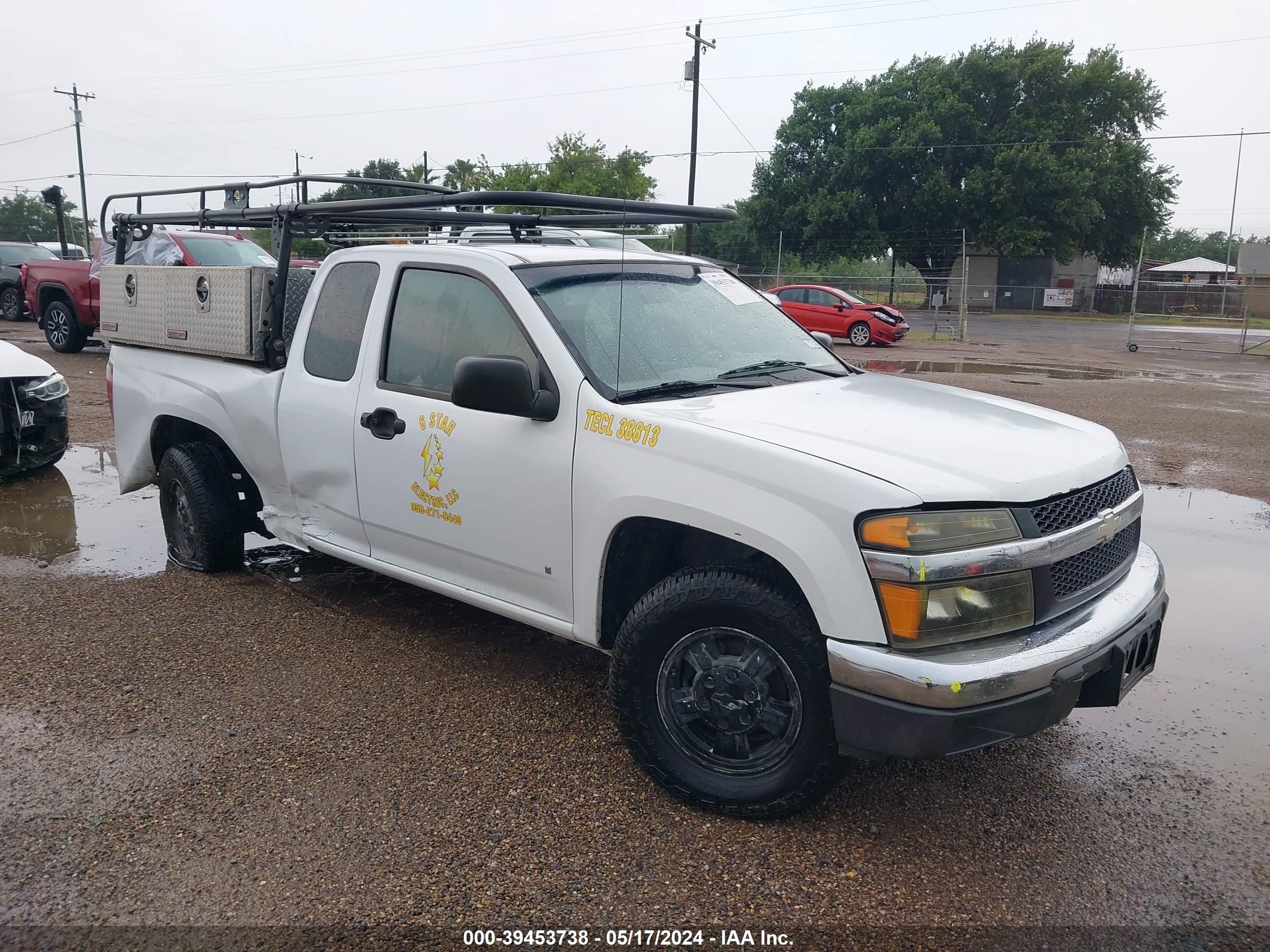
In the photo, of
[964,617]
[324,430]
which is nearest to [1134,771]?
[964,617]

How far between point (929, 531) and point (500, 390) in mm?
1503

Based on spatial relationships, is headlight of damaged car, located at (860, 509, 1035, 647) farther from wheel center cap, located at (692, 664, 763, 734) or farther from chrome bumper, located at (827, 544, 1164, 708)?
wheel center cap, located at (692, 664, 763, 734)

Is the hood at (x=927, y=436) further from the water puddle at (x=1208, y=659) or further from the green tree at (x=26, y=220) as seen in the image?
the green tree at (x=26, y=220)

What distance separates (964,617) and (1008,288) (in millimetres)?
48436

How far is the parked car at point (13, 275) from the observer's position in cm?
2155

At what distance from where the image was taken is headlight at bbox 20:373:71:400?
7.29m

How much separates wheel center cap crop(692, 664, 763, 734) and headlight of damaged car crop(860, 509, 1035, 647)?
53 centimetres

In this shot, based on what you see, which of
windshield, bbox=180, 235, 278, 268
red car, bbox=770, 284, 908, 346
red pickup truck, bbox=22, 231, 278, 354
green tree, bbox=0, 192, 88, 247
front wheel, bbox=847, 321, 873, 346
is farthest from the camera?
green tree, bbox=0, 192, 88, 247

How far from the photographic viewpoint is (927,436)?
3.19m

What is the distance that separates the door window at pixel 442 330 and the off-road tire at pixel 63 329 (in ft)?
45.5

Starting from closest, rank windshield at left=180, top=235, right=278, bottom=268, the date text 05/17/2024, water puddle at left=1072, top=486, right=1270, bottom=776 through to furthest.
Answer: the date text 05/17/2024
water puddle at left=1072, top=486, right=1270, bottom=776
windshield at left=180, top=235, right=278, bottom=268

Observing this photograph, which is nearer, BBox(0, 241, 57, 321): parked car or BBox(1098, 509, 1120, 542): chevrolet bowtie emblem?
BBox(1098, 509, 1120, 542): chevrolet bowtie emblem

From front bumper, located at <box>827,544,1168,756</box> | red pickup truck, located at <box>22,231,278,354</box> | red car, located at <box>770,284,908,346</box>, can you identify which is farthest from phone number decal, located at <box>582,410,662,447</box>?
red car, located at <box>770,284,908,346</box>

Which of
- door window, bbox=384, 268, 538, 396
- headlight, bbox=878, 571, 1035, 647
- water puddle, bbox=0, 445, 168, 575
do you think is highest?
door window, bbox=384, 268, 538, 396
